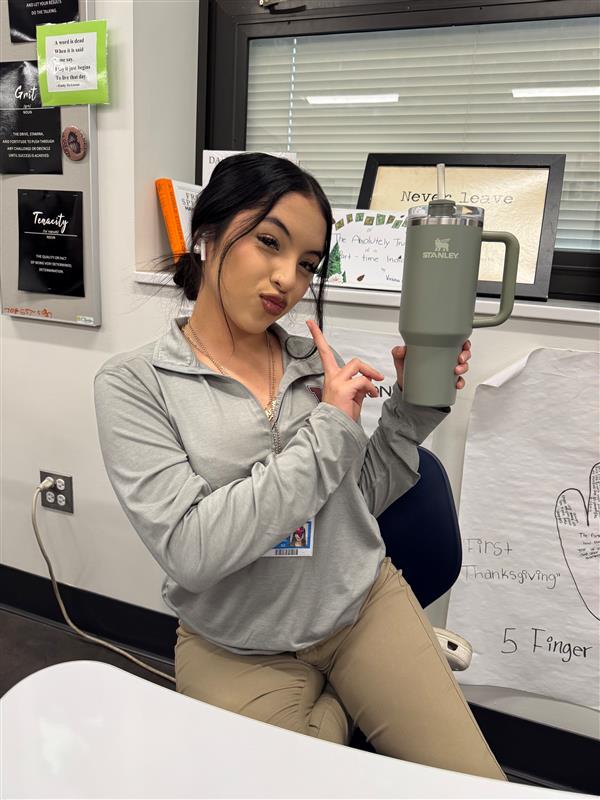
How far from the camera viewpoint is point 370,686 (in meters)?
0.85

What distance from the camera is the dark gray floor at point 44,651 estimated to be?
165 cm

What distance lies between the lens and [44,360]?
1686mm

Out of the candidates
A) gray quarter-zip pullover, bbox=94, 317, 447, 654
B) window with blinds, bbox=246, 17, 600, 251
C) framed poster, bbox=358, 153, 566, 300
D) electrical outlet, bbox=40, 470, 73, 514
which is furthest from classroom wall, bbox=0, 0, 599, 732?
gray quarter-zip pullover, bbox=94, 317, 447, 654

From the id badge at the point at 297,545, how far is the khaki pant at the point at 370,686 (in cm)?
15

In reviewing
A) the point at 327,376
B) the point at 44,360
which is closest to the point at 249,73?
the point at 44,360

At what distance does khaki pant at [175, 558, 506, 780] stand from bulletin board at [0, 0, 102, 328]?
1.02 meters

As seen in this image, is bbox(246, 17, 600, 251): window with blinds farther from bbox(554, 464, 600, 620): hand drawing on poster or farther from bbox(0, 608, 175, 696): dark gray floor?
bbox(0, 608, 175, 696): dark gray floor

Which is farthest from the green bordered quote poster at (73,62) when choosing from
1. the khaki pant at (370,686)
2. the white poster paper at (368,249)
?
the khaki pant at (370,686)

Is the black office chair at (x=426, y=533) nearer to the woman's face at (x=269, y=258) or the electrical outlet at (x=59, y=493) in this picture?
the woman's face at (x=269, y=258)

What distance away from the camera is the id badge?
2.85ft

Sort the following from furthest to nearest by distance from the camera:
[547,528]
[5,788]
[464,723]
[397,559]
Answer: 1. [547,528]
2. [397,559]
3. [464,723]
4. [5,788]

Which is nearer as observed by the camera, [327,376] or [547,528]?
[327,376]

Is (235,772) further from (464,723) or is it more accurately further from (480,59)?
(480,59)

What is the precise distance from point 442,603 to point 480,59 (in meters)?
1.32
